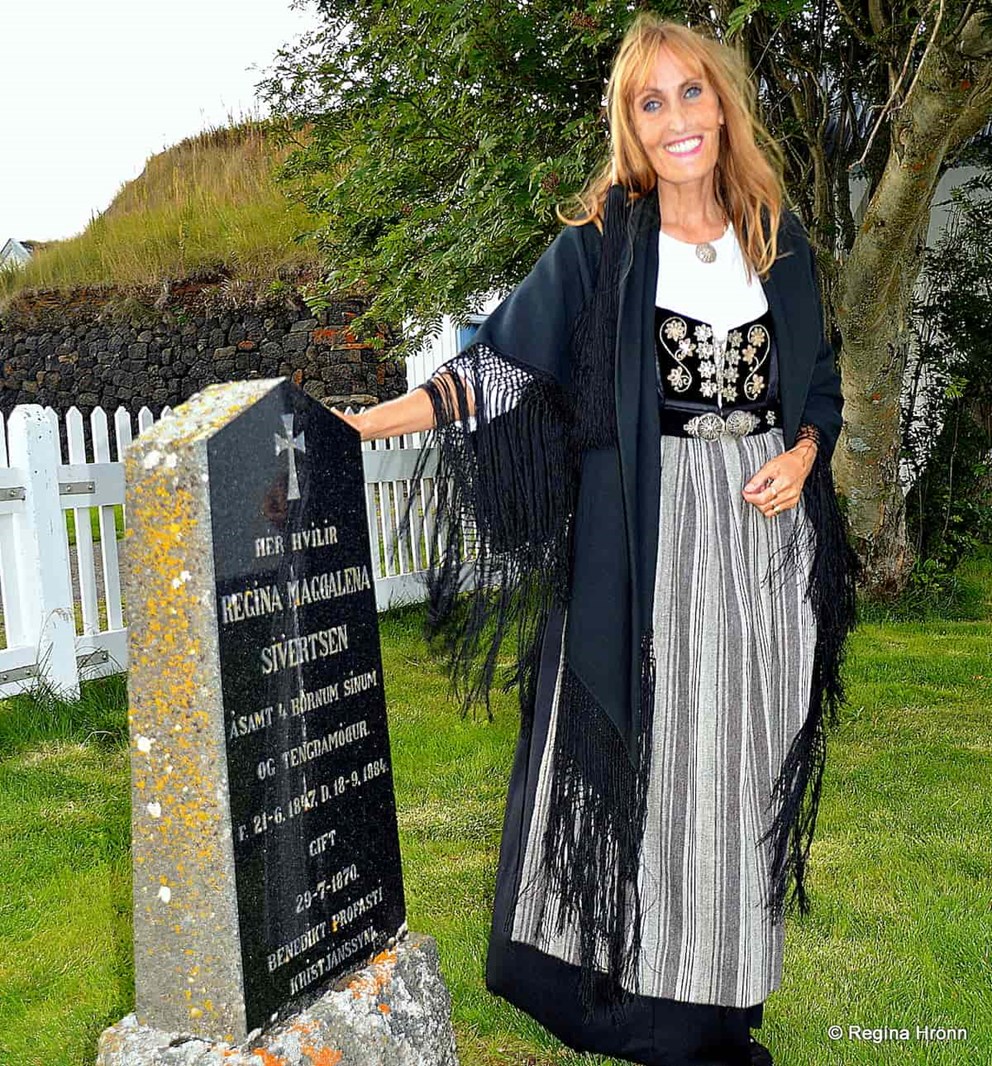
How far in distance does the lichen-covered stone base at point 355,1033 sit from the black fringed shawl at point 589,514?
38 cm

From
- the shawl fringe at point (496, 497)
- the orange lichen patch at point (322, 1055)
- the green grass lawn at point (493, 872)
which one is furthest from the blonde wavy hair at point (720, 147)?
the green grass lawn at point (493, 872)

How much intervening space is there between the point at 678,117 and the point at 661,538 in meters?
0.86

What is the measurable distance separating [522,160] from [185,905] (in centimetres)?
402

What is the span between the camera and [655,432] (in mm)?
2350

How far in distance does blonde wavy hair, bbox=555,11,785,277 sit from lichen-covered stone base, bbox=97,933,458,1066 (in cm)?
156

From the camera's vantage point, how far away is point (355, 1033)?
2.04 metres

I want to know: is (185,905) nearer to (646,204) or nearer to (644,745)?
(644,745)

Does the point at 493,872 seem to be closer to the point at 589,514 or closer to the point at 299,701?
the point at 589,514

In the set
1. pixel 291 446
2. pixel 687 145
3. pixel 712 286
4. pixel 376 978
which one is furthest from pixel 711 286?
pixel 376 978

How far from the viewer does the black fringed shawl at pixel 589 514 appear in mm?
2369

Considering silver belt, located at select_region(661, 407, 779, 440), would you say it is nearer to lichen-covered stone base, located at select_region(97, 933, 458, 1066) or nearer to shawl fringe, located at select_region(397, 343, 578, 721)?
shawl fringe, located at select_region(397, 343, 578, 721)

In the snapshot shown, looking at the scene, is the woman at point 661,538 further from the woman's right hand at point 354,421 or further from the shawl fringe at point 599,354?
the woman's right hand at point 354,421

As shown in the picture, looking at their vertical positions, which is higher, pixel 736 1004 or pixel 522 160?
pixel 522 160

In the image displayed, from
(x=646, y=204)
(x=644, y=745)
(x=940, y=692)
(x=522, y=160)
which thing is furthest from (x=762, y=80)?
(x=644, y=745)
